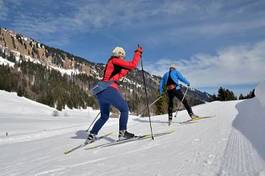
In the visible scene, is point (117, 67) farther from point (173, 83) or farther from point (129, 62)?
point (173, 83)

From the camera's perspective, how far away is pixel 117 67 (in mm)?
7117

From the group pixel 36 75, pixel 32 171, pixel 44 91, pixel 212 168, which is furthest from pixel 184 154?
pixel 36 75

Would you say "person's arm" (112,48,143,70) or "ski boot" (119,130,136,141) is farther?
"ski boot" (119,130,136,141)

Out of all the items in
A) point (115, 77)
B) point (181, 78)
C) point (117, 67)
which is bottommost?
point (115, 77)

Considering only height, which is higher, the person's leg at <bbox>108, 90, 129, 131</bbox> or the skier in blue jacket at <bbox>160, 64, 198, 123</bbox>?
the skier in blue jacket at <bbox>160, 64, 198, 123</bbox>

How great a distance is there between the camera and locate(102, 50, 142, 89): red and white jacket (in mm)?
6930

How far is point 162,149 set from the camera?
555 cm

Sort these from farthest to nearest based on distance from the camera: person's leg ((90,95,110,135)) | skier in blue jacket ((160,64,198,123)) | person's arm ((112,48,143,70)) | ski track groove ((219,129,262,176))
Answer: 1. skier in blue jacket ((160,64,198,123))
2. person's leg ((90,95,110,135))
3. person's arm ((112,48,143,70))
4. ski track groove ((219,129,262,176))

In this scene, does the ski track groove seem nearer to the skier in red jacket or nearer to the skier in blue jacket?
the skier in red jacket

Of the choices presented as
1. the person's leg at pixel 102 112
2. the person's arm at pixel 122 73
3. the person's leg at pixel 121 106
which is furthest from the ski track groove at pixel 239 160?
the person's leg at pixel 102 112

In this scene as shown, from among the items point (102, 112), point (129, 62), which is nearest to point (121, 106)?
point (102, 112)

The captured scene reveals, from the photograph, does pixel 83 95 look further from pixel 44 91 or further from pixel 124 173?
pixel 124 173

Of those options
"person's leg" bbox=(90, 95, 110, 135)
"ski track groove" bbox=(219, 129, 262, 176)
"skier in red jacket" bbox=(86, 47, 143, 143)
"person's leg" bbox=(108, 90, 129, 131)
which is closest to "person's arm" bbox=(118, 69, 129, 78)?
"skier in red jacket" bbox=(86, 47, 143, 143)

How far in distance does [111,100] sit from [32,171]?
263cm
